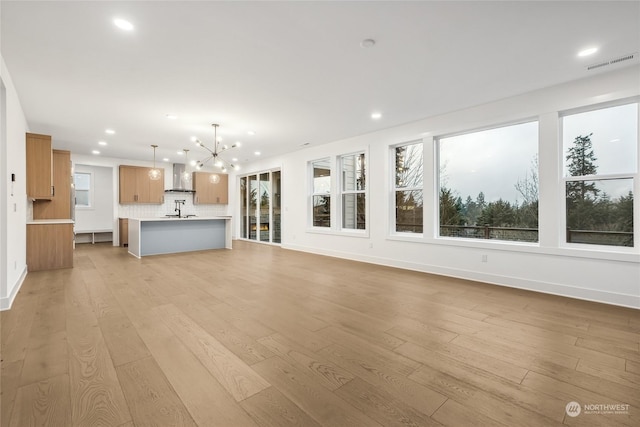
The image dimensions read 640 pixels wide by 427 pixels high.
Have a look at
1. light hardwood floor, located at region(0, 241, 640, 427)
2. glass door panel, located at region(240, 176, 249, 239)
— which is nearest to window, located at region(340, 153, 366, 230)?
light hardwood floor, located at region(0, 241, 640, 427)

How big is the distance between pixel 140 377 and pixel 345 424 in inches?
53.4

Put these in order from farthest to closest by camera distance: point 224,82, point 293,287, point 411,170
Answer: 1. point 411,170
2. point 293,287
3. point 224,82

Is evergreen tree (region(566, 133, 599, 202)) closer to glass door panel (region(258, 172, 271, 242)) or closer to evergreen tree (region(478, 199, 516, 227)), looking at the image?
evergreen tree (region(478, 199, 516, 227))

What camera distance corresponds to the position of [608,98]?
3.34 meters

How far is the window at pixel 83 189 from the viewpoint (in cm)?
894

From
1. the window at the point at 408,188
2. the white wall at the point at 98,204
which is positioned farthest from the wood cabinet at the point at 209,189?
the window at the point at 408,188

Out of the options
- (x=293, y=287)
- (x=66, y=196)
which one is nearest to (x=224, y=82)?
(x=293, y=287)

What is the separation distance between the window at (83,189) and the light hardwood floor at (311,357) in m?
6.41

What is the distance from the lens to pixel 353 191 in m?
6.45

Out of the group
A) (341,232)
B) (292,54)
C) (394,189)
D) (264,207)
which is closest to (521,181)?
(394,189)

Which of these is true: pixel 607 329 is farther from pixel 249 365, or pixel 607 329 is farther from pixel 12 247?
pixel 12 247

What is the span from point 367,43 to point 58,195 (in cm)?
693

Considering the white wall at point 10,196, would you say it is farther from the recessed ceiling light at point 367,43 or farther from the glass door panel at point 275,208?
the glass door panel at point 275,208

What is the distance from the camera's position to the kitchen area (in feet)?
16.2
